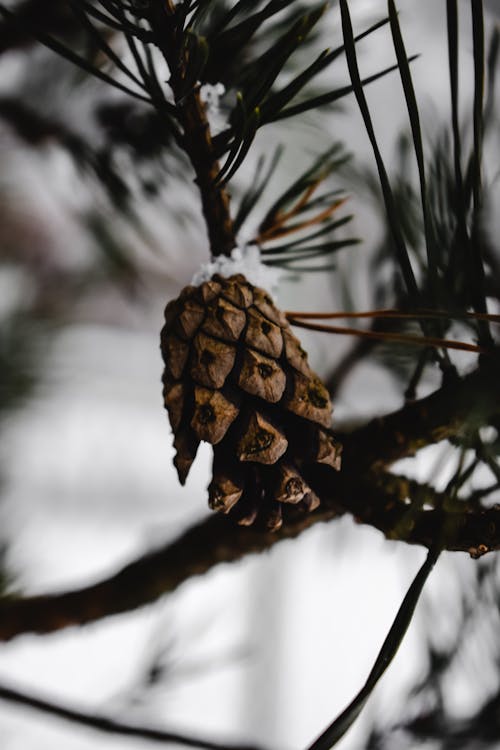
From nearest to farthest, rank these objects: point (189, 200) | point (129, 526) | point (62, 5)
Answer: point (62, 5) → point (189, 200) → point (129, 526)

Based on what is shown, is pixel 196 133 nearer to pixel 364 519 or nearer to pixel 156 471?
pixel 364 519

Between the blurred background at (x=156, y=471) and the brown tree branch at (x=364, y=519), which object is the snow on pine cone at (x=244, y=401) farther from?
the blurred background at (x=156, y=471)

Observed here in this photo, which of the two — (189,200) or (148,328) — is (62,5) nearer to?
(189,200)

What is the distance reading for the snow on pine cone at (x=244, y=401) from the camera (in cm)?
11

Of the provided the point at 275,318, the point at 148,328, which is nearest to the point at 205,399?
the point at 275,318

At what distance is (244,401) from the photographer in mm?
115

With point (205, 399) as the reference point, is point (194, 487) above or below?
above

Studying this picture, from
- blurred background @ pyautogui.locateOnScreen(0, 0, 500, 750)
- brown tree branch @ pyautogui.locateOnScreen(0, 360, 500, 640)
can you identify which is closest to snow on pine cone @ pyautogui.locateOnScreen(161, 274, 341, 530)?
brown tree branch @ pyautogui.locateOnScreen(0, 360, 500, 640)

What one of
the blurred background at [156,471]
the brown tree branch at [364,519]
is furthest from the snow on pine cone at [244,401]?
the blurred background at [156,471]

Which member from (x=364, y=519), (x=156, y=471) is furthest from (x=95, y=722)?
(x=156, y=471)

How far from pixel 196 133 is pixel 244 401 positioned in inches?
1.9

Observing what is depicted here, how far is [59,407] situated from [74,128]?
1.35 feet

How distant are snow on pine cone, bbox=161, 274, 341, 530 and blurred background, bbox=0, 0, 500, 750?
111 mm

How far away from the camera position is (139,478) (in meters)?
0.68
